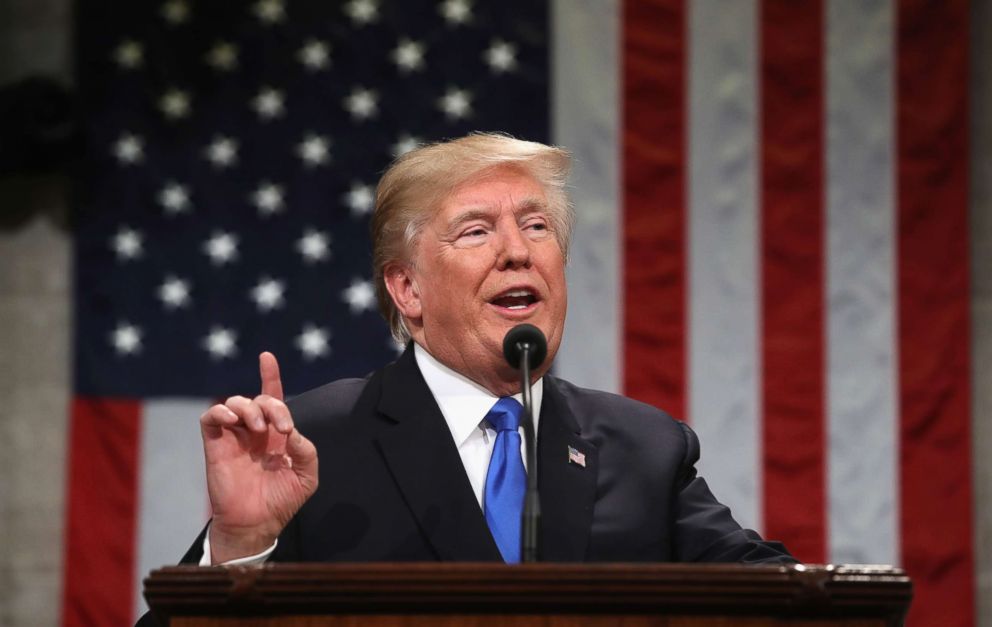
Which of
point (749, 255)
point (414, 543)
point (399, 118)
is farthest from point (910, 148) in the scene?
point (414, 543)

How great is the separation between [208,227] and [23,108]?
79 centimetres

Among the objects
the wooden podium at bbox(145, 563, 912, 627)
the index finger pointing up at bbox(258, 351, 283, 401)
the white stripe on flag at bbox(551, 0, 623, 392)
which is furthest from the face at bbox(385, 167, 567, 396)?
the white stripe on flag at bbox(551, 0, 623, 392)

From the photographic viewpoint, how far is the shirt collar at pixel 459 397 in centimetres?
250

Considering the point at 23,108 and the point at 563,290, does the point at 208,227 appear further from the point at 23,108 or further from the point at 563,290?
the point at 563,290

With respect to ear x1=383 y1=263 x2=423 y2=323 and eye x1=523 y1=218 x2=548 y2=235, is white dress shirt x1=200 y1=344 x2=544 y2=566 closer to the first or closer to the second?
ear x1=383 y1=263 x2=423 y2=323

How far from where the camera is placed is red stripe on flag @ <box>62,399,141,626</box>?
186 inches

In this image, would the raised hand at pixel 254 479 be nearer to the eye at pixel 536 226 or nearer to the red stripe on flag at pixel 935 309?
the eye at pixel 536 226

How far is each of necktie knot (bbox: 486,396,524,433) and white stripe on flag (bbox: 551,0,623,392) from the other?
224cm

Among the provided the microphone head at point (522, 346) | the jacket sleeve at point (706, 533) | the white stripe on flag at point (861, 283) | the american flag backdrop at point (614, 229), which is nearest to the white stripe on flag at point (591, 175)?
the american flag backdrop at point (614, 229)

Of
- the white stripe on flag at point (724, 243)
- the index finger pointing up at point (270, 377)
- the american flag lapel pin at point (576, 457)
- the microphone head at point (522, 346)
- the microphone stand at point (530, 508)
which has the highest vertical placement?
the white stripe on flag at point (724, 243)

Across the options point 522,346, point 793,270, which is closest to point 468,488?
point 522,346

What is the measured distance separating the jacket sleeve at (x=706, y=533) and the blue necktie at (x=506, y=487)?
348 millimetres

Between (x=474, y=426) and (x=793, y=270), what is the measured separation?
2573mm

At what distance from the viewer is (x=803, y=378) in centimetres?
473
